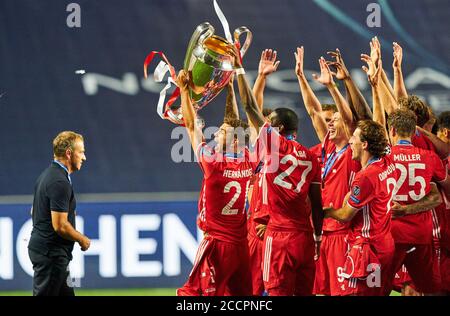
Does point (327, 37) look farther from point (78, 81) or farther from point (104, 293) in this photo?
point (104, 293)

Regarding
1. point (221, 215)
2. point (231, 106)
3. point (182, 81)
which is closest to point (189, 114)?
point (182, 81)

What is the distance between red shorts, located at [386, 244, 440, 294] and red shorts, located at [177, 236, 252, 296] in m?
1.30

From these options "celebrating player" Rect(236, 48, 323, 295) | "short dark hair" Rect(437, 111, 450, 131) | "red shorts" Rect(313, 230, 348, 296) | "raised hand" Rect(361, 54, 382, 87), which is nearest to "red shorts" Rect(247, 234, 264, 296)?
"red shorts" Rect(313, 230, 348, 296)

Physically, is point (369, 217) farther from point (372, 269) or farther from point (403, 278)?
point (403, 278)

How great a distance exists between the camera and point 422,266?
24.1 ft

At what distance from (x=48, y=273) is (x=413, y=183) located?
10.0ft

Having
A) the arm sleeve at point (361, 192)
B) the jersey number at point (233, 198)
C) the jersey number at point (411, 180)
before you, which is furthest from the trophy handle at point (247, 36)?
the arm sleeve at point (361, 192)

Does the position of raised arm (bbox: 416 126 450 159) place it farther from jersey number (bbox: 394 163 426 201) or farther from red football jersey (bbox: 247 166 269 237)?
red football jersey (bbox: 247 166 269 237)

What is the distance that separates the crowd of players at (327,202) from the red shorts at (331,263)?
0.01 metres

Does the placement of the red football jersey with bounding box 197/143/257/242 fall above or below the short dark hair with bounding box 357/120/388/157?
below

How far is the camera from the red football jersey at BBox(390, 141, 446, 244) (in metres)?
7.26

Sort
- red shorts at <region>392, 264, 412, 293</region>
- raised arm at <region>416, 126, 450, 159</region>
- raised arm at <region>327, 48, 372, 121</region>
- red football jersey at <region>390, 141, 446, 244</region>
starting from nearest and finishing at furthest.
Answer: red football jersey at <region>390, 141, 446, 244</region>
raised arm at <region>327, 48, 372, 121</region>
raised arm at <region>416, 126, 450, 159</region>
red shorts at <region>392, 264, 412, 293</region>

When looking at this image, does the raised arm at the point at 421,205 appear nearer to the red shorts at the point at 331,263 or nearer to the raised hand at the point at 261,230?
the red shorts at the point at 331,263
